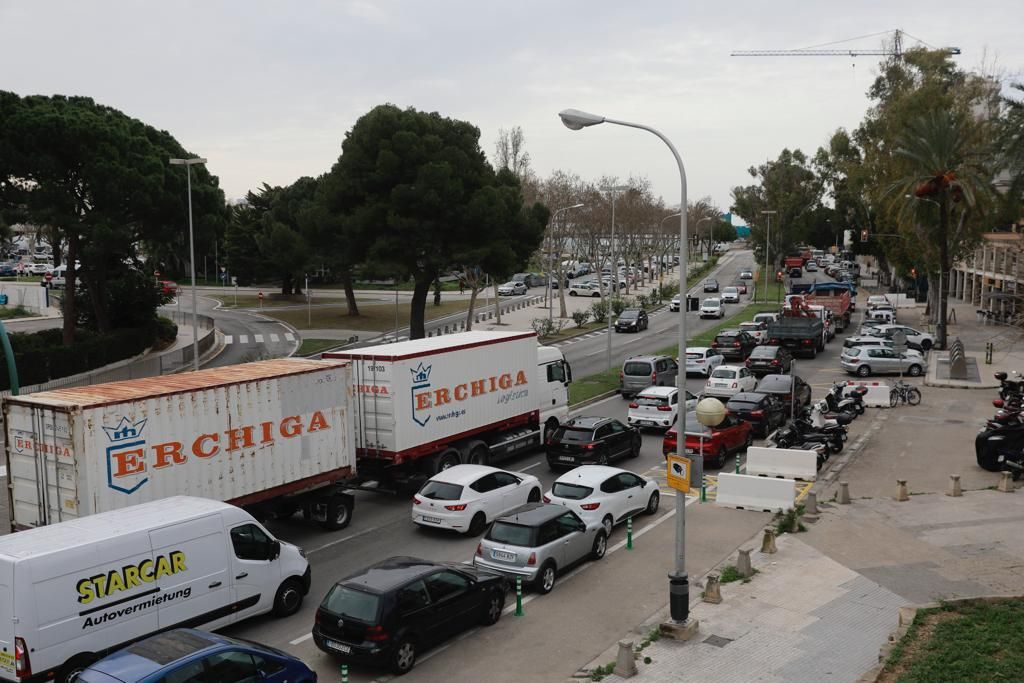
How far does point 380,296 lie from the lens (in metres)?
85.7

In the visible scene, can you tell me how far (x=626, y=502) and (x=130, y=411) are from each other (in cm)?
970

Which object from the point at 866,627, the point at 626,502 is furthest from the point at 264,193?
the point at 866,627

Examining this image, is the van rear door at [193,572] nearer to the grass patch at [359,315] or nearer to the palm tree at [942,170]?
the palm tree at [942,170]

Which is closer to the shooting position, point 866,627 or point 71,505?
point 866,627

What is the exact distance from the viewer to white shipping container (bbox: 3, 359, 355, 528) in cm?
1409

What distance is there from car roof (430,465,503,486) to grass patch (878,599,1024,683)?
865cm

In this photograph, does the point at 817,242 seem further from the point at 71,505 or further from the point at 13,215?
the point at 71,505

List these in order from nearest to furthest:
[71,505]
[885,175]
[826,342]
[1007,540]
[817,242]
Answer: [71,505] < [1007,540] < [826,342] < [885,175] < [817,242]

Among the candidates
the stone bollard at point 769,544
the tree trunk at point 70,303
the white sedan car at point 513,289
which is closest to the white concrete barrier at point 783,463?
the stone bollard at point 769,544

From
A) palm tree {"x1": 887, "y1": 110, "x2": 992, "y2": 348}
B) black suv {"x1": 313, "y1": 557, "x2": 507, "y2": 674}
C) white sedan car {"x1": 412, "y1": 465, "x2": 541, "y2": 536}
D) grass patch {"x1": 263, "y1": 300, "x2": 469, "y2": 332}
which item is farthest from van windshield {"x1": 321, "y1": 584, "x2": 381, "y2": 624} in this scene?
grass patch {"x1": 263, "y1": 300, "x2": 469, "y2": 332}

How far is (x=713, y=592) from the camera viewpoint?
1405 centimetres

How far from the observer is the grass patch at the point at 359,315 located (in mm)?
61531

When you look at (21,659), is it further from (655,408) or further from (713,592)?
(655,408)

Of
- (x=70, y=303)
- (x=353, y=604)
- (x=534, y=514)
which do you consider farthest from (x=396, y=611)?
(x=70, y=303)
